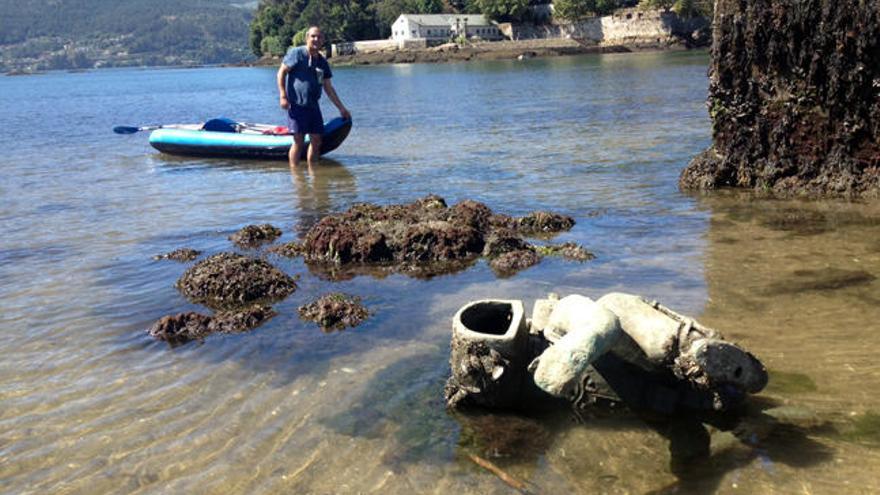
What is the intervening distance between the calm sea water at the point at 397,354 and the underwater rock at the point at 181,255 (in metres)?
0.15

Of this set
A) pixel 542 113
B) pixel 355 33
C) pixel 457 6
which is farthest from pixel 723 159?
pixel 457 6

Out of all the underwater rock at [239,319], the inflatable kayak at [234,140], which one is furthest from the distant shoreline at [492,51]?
the underwater rock at [239,319]

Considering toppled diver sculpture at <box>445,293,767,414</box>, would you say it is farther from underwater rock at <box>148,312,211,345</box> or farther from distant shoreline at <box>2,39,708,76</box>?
distant shoreline at <box>2,39,708,76</box>

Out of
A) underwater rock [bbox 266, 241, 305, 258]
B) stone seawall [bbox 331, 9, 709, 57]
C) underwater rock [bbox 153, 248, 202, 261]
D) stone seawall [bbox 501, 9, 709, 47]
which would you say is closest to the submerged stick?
underwater rock [bbox 266, 241, 305, 258]

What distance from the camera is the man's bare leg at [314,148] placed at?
1672cm

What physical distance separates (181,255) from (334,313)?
3.40 meters

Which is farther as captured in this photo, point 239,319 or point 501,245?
point 501,245

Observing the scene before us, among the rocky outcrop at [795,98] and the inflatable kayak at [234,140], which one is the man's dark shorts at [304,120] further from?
the rocky outcrop at [795,98]

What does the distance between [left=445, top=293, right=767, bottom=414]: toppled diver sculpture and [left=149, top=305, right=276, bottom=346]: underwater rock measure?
8.02 feet

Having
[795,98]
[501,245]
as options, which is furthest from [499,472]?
[795,98]

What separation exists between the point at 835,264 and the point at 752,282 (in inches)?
39.8

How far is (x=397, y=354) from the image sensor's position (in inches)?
243

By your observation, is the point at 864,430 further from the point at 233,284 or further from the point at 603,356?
the point at 233,284

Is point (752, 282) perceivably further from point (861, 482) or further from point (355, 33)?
point (355, 33)
